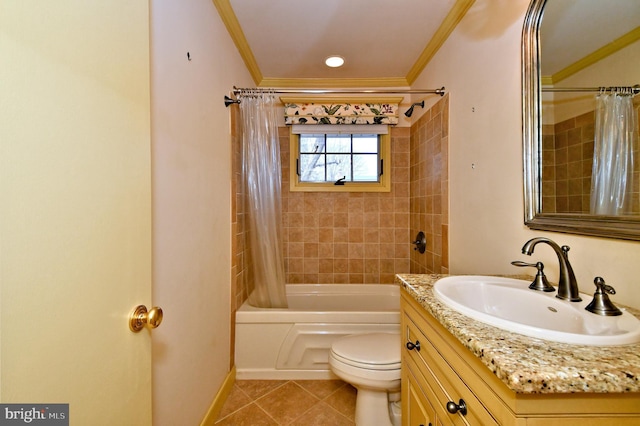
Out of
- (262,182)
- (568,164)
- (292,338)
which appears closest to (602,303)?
(568,164)

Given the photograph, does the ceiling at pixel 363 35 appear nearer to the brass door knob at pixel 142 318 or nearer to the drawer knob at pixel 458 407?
the drawer knob at pixel 458 407

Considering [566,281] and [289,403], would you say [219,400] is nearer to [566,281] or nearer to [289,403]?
[289,403]

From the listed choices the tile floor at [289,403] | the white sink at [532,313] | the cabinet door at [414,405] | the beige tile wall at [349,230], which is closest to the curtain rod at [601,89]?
the white sink at [532,313]

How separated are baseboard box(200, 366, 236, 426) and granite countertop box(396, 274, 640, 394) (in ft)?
4.67

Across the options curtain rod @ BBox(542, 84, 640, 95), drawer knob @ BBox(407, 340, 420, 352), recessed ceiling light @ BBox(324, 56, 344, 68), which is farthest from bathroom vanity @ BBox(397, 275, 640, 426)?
recessed ceiling light @ BBox(324, 56, 344, 68)

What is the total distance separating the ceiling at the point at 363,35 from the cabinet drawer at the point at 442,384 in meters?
1.09

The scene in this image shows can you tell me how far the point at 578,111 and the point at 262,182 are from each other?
1618 mm

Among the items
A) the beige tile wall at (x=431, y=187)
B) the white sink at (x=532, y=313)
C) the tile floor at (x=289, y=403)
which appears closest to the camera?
the white sink at (x=532, y=313)

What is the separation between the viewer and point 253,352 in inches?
69.2

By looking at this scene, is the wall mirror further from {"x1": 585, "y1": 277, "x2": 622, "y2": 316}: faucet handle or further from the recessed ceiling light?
the recessed ceiling light

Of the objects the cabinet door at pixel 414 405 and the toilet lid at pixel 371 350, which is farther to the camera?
the toilet lid at pixel 371 350

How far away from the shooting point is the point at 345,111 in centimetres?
235

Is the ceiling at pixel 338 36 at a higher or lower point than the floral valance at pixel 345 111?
higher

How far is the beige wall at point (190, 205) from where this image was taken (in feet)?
3.12
